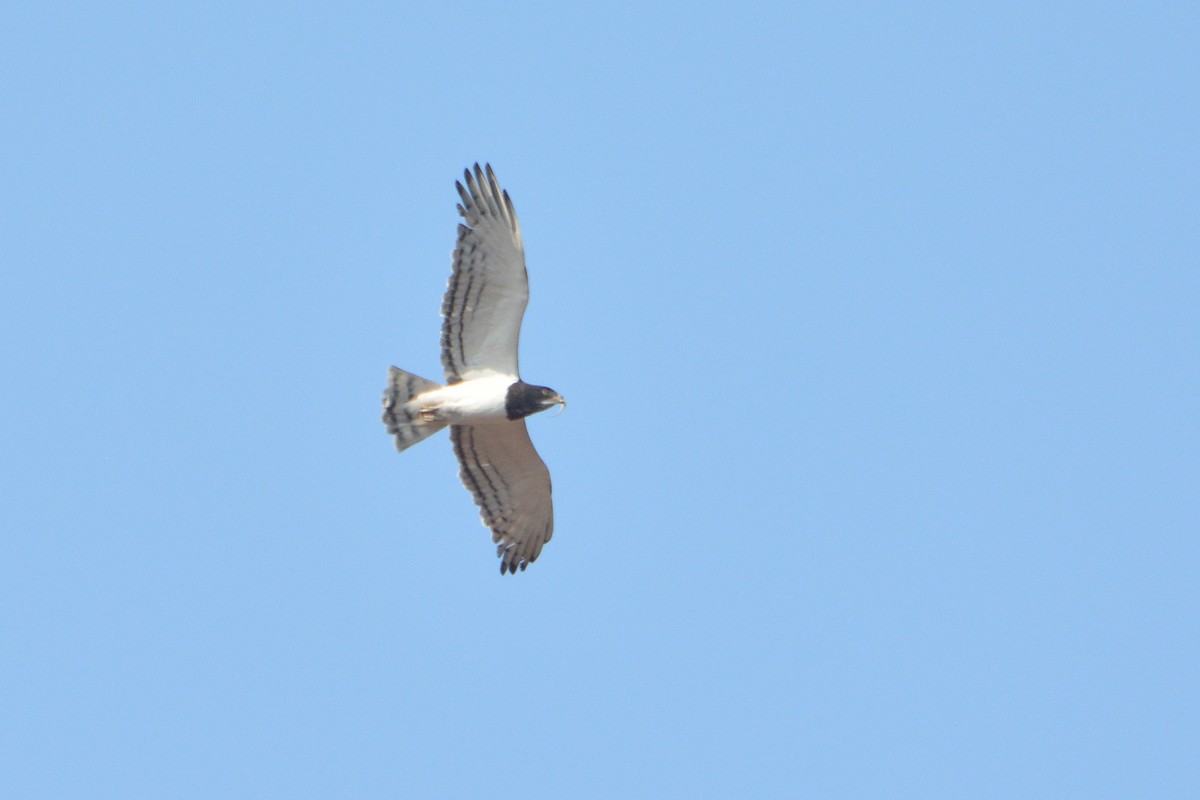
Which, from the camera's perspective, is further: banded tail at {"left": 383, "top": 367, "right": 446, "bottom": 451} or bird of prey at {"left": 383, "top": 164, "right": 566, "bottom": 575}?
banded tail at {"left": 383, "top": 367, "right": 446, "bottom": 451}

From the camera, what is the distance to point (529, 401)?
20.0m

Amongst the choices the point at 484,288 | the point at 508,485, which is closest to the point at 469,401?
the point at 484,288

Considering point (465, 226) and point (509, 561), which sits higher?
point (465, 226)

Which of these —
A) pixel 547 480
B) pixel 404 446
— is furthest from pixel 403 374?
pixel 547 480

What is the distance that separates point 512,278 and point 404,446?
2.23m

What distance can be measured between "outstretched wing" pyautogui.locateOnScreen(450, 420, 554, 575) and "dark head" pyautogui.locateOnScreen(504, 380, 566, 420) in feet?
1.98

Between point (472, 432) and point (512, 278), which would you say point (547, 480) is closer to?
point (472, 432)

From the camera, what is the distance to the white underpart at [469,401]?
66.1ft

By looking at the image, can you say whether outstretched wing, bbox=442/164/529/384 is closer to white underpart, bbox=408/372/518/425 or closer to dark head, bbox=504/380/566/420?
white underpart, bbox=408/372/518/425

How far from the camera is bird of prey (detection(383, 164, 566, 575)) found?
1975 cm

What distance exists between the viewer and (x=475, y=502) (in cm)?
2134

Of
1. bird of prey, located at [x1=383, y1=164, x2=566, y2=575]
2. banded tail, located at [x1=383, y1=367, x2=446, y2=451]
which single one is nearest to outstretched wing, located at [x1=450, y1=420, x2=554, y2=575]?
bird of prey, located at [x1=383, y1=164, x2=566, y2=575]

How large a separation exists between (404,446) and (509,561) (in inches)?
79.7

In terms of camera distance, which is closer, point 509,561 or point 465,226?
point 465,226
